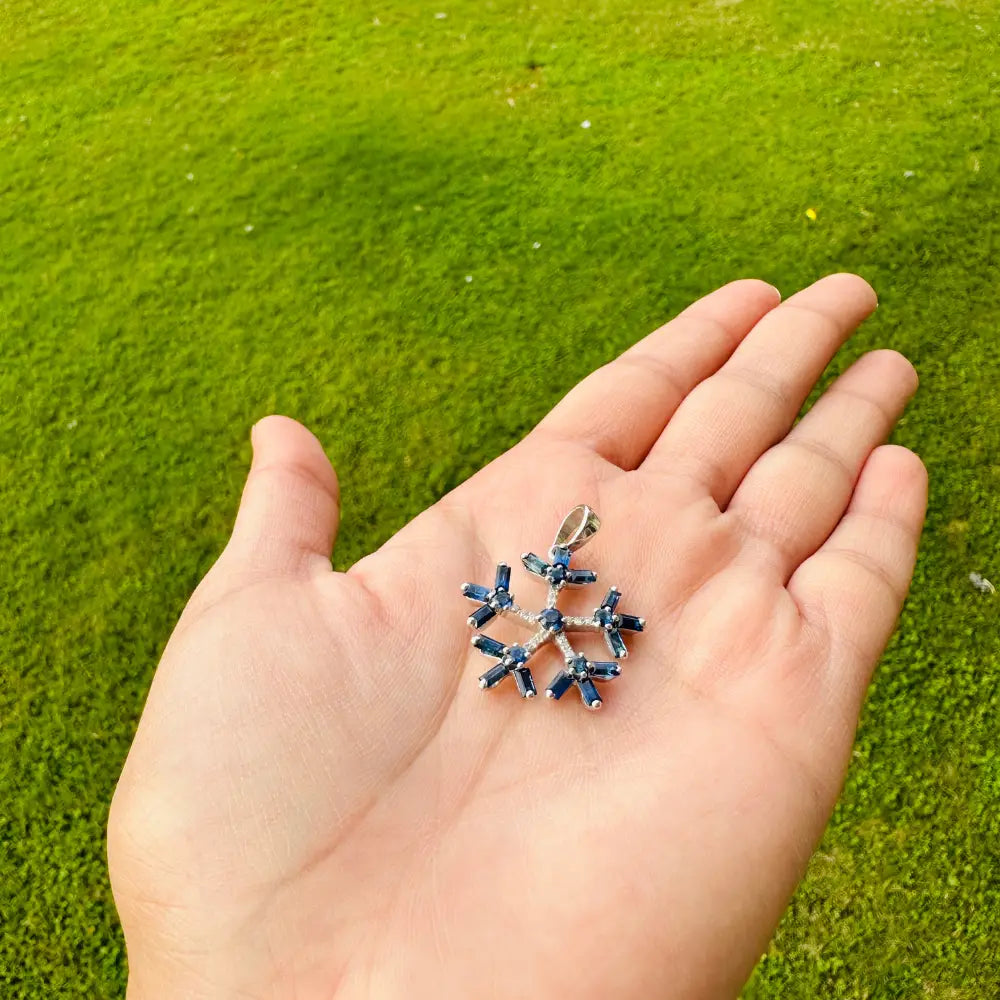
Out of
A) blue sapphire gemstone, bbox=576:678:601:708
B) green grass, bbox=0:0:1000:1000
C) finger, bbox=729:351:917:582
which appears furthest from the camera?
green grass, bbox=0:0:1000:1000

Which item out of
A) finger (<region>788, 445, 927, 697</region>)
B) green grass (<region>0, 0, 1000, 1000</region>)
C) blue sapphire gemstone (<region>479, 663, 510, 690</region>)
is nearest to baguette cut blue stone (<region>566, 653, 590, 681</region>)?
blue sapphire gemstone (<region>479, 663, 510, 690</region>)

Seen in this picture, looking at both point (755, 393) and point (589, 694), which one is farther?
point (755, 393)

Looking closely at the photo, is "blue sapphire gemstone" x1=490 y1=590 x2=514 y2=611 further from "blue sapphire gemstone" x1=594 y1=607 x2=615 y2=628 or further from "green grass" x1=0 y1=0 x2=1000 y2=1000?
"green grass" x1=0 y1=0 x2=1000 y2=1000

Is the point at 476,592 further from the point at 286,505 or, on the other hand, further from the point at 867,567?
the point at 867,567

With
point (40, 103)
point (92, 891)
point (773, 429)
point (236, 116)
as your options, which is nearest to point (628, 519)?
point (773, 429)

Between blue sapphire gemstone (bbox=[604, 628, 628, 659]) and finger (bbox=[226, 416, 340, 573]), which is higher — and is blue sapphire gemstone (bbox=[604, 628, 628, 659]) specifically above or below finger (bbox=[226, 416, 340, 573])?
below

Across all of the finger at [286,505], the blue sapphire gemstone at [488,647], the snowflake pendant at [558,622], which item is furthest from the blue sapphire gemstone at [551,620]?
the finger at [286,505]

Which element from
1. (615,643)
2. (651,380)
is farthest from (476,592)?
(651,380)

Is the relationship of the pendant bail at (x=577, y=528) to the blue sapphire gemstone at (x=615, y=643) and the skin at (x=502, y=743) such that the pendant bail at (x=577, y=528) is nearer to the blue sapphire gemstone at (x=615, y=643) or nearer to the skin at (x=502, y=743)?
the skin at (x=502, y=743)
